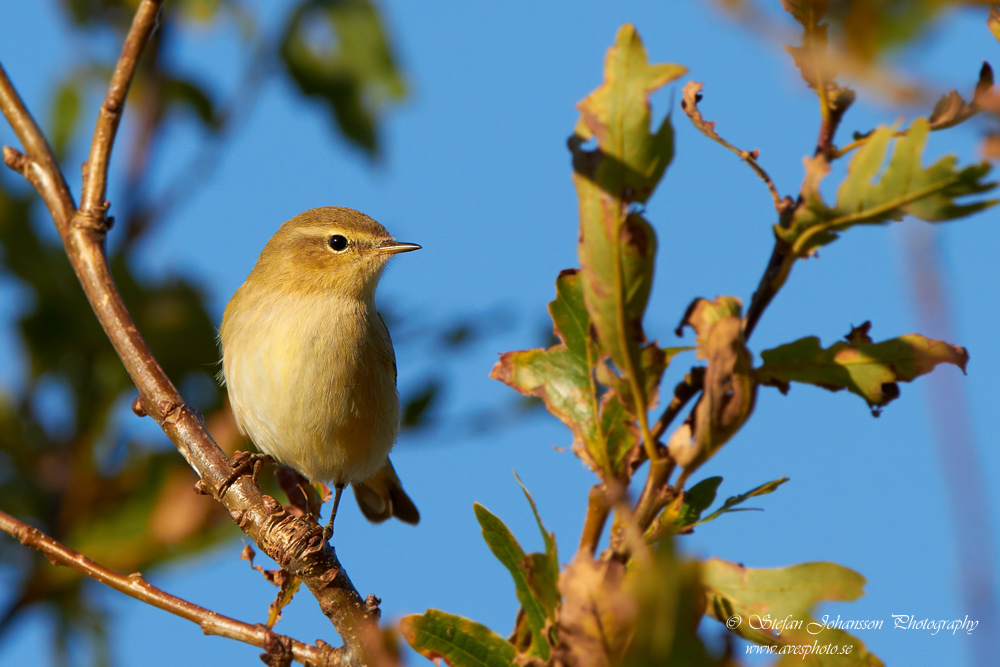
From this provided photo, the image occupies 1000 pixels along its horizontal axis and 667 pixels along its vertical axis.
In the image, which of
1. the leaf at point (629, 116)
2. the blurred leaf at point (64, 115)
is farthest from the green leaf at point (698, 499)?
the blurred leaf at point (64, 115)

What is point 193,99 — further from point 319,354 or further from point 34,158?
point 34,158

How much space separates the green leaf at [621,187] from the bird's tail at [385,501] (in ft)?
15.2

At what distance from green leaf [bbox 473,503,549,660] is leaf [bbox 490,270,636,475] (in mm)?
193

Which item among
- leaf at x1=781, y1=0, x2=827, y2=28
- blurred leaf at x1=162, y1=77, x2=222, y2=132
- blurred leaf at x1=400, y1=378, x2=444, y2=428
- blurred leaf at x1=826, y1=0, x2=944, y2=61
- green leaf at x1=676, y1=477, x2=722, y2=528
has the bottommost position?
green leaf at x1=676, y1=477, x2=722, y2=528

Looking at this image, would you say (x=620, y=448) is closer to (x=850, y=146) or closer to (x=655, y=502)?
(x=655, y=502)

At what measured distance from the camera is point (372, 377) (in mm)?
4641

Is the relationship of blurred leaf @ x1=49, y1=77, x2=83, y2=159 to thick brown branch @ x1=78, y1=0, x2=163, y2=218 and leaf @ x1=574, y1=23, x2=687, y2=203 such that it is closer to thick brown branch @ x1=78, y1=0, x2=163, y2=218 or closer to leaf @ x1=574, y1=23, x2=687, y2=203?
thick brown branch @ x1=78, y1=0, x2=163, y2=218

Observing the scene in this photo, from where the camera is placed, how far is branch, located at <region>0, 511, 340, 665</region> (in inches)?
76.8

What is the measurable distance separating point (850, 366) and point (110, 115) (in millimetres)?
2077

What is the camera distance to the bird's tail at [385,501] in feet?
19.1

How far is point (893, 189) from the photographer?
1.17m

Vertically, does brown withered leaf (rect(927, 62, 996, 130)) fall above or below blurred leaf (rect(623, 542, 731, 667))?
above

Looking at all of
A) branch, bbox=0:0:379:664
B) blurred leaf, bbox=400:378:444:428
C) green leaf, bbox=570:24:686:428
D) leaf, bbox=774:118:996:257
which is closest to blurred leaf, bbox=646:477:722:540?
green leaf, bbox=570:24:686:428

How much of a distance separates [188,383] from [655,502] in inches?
136
